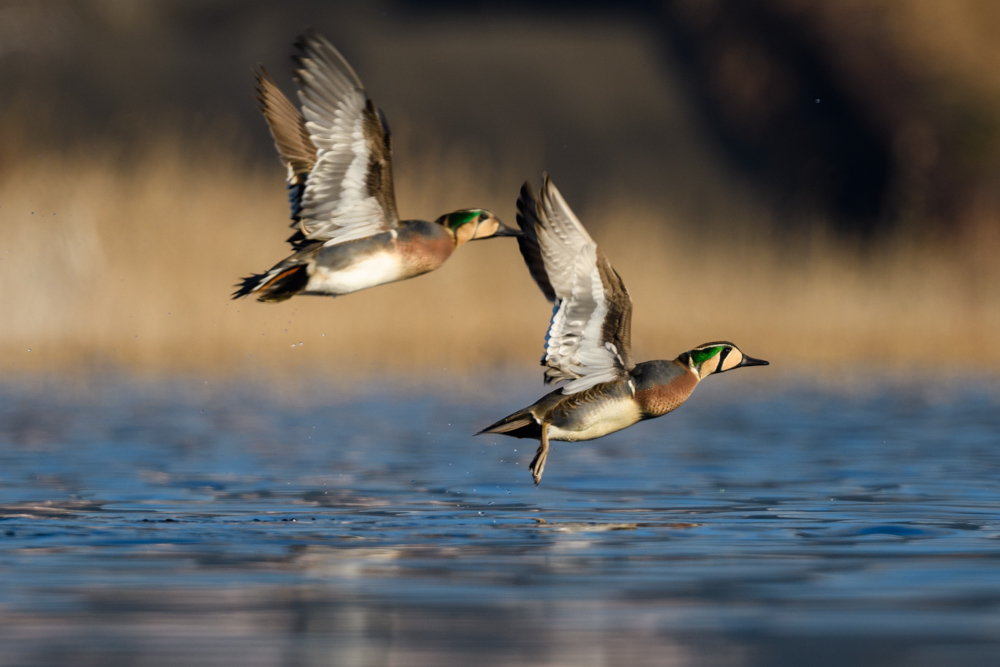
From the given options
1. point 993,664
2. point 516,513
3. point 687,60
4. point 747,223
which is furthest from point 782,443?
point 687,60

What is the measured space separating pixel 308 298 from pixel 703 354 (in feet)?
21.9

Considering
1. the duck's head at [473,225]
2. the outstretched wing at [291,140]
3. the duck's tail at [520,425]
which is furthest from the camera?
the outstretched wing at [291,140]

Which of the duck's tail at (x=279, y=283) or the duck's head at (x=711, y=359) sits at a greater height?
the duck's tail at (x=279, y=283)

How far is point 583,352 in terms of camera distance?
784cm

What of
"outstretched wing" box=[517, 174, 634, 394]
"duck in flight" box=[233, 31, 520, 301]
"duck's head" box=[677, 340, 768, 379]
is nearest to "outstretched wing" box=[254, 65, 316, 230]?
"duck in flight" box=[233, 31, 520, 301]

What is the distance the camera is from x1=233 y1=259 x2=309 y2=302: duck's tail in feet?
25.6

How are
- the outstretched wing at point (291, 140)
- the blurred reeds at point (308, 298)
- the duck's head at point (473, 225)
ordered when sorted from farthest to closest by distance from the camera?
the blurred reeds at point (308, 298), the outstretched wing at point (291, 140), the duck's head at point (473, 225)

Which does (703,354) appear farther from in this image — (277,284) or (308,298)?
(308,298)

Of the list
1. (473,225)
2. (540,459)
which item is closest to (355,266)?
(473,225)

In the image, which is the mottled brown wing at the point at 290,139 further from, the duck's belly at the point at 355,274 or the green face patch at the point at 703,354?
the green face patch at the point at 703,354

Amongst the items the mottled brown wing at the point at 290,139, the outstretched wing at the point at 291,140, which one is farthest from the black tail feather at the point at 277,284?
the mottled brown wing at the point at 290,139

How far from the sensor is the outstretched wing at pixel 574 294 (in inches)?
294

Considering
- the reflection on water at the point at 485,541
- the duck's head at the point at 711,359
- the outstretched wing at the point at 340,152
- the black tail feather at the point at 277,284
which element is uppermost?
the outstretched wing at the point at 340,152

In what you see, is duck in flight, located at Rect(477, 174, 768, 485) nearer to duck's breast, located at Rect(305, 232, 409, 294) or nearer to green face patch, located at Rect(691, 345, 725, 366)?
green face patch, located at Rect(691, 345, 725, 366)
